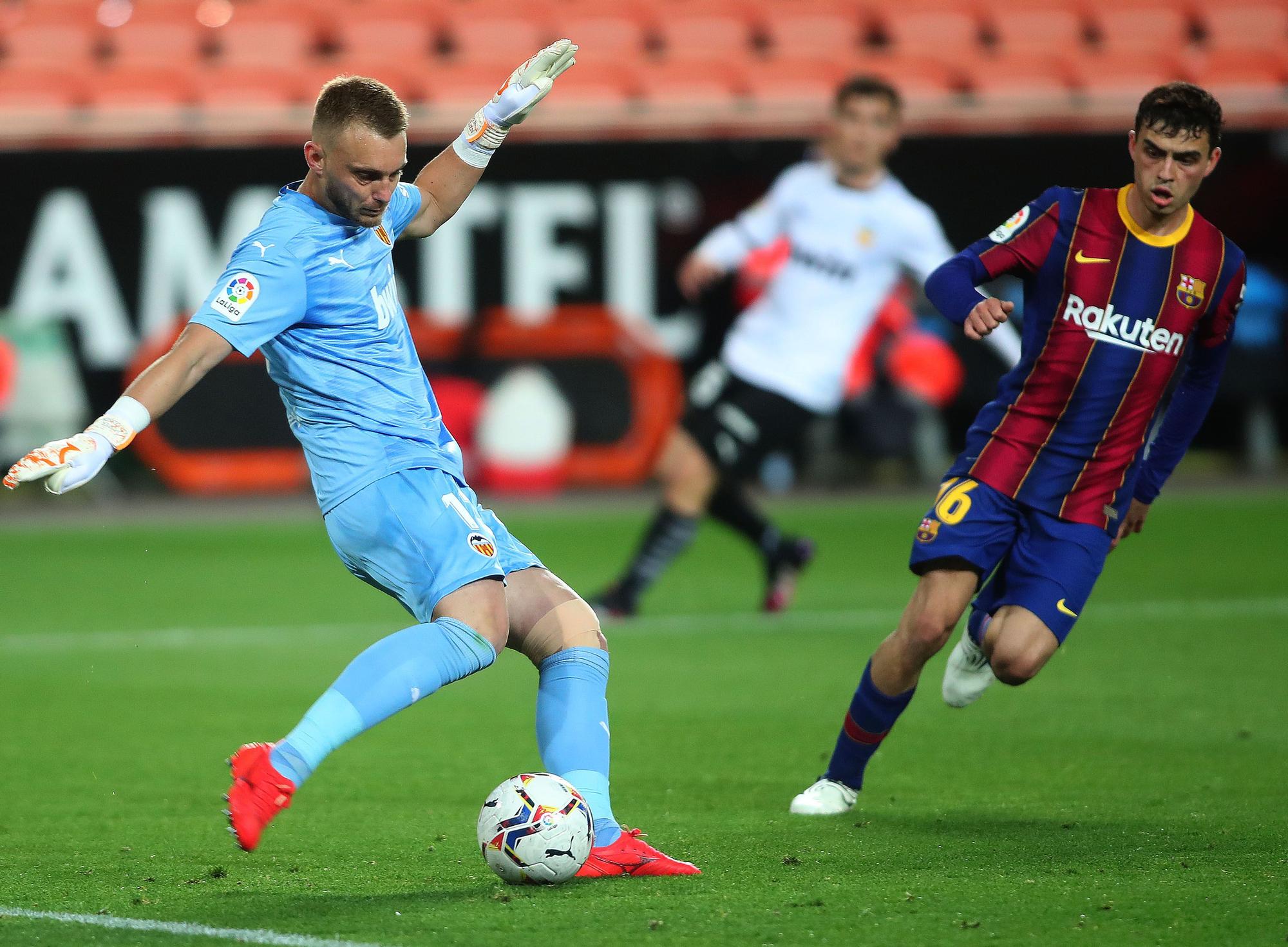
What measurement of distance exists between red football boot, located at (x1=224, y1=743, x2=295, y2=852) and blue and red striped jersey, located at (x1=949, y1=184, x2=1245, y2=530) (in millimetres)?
2105

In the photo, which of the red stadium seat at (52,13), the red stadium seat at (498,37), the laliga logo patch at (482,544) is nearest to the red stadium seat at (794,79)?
the red stadium seat at (498,37)

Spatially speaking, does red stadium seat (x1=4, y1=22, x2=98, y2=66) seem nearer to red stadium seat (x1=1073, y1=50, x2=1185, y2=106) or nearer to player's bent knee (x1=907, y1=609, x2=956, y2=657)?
red stadium seat (x1=1073, y1=50, x2=1185, y2=106)

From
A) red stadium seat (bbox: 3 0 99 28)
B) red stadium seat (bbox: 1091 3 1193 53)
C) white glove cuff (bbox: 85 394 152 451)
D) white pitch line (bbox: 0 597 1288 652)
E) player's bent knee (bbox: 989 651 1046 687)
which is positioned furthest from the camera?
red stadium seat (bbox: 1091 3 1193 53)

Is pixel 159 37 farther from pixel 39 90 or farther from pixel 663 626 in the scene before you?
pixel 663 626

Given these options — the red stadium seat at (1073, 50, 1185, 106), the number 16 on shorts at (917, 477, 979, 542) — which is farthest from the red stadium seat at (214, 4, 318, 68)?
the number 16 on shorts at (917, 477, 979, 542)

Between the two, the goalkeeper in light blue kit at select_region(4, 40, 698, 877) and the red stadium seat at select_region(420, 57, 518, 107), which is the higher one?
the red stadium seat at select_region(420, 57, 518, 107)

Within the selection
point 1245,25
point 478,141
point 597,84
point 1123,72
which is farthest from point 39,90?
point 1245,25

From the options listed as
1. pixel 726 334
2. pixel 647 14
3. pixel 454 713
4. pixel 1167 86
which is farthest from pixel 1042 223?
pixel 647 14

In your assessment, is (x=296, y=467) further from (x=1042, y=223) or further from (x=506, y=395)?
(x=1042, y=223)

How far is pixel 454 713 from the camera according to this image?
252 inches

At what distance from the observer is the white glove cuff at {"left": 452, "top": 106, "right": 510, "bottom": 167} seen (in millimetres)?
4531

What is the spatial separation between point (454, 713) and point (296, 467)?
21.6 feet

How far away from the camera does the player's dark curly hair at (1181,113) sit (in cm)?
436

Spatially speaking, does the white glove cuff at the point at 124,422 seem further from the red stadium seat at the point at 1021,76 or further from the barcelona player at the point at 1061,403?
the red stadium seat at the point at 1021,76
